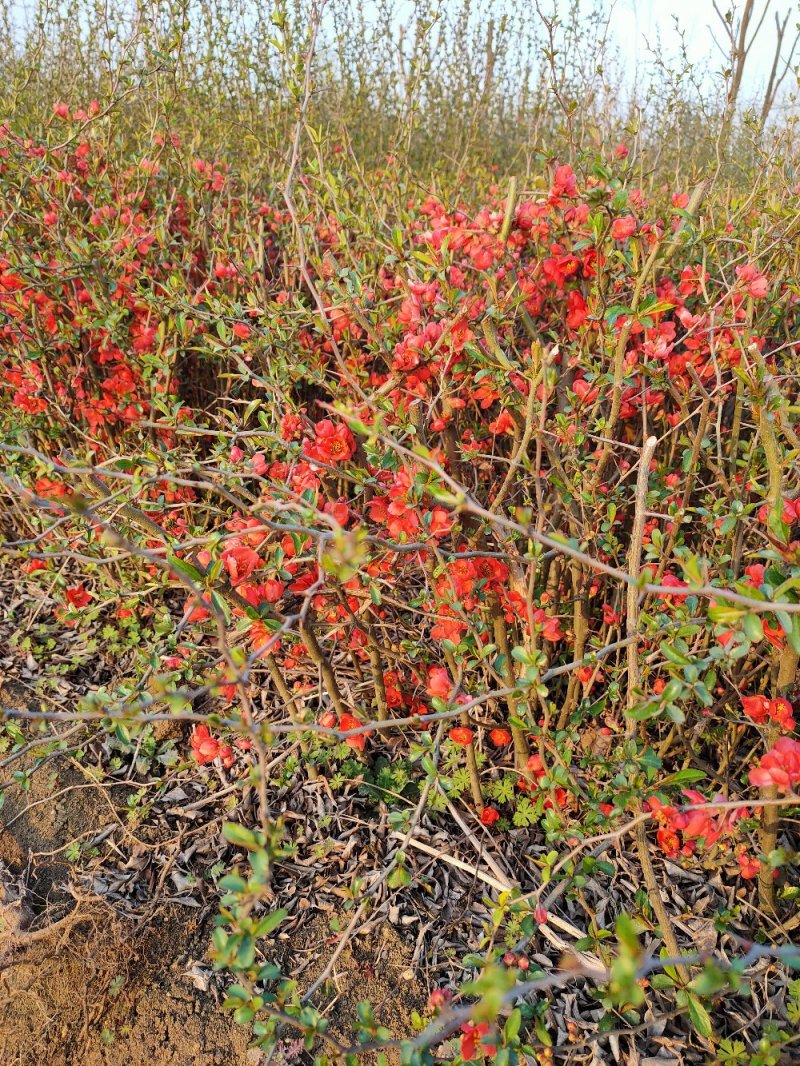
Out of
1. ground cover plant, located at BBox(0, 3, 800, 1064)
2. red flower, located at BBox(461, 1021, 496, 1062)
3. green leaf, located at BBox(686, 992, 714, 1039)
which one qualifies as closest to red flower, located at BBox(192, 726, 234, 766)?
ground cover plant, located at BBox(0, 3, 800, 1064)

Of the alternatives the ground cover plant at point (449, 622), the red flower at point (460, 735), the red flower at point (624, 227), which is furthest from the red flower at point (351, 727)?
the red flower at point (624, 227)

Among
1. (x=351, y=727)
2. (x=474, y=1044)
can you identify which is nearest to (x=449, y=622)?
(x=351, y=727)

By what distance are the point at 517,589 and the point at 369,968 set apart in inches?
34.1

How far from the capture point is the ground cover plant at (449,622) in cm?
127

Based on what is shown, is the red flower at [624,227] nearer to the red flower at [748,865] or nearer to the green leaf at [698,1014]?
the red flower at [748,865]

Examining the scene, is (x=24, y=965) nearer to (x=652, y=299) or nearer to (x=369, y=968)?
(x=369, y=968)

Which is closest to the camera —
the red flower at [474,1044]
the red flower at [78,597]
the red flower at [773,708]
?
the red flower at [474,1044]

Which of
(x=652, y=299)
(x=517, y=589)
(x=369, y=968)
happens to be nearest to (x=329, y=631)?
(x=517, y=589)

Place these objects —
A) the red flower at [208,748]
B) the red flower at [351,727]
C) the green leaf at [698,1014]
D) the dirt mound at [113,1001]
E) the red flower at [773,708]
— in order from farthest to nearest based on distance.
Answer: the red flower at [351,727] < the red flower at [208,748] < the dirt mound at [113,1001] < the red flower at [773,708] < the green leaf at [698,1014]

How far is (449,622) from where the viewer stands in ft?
5.14

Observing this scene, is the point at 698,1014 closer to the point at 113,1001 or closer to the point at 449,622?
the point at 449,622

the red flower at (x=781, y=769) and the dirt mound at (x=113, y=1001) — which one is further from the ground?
the red flower at (x=781, y=769)

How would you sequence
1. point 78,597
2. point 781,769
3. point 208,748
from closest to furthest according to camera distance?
1. point 781,769
2. point 208,748
3. point 78,597

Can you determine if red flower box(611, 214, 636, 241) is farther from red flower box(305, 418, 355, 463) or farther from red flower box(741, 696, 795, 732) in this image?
red flower box(741, 696, 795, 732)
